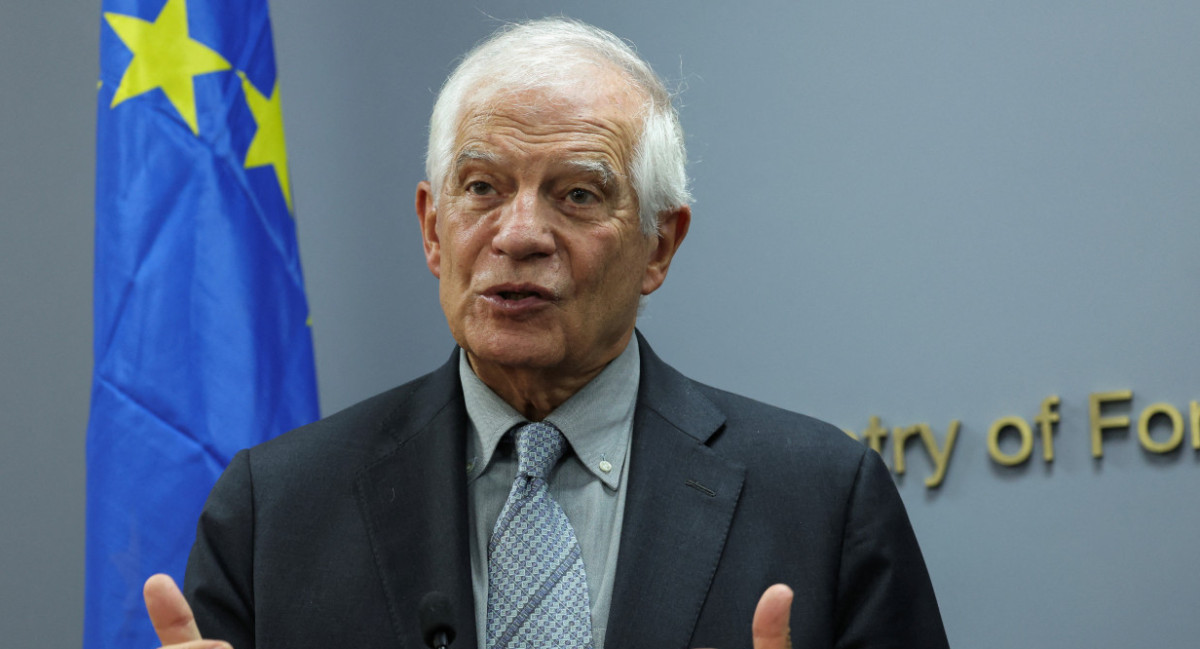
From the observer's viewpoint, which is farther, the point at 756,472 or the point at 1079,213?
the point at 1079,213

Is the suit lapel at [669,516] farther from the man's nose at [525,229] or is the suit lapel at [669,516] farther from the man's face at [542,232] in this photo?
the man's nose at [525,229]

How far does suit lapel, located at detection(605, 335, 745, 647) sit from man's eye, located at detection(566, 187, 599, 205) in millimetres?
273

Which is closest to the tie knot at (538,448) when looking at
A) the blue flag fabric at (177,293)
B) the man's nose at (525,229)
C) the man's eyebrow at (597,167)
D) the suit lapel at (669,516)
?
the suit lapel at (669,516)

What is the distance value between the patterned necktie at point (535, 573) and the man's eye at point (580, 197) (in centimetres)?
35

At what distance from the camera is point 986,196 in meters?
2.81

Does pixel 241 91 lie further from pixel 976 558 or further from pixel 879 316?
pixel 976 558

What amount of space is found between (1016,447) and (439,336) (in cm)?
172

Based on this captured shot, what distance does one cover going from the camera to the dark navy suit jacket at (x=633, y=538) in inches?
65.0

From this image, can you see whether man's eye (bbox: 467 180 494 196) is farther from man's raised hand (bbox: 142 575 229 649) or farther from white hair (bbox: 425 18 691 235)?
man's raised hand (bbox: 142 575 229 649)

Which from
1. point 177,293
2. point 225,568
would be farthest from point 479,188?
point 177,293

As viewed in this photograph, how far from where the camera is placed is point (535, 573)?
1646 mm

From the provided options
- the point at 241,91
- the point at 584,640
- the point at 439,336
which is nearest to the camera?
the point at 584,640

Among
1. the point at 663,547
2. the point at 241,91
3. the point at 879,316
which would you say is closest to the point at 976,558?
the point at 879,316

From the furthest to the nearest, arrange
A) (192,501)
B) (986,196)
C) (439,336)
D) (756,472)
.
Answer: (439,336), (986,196), (192,501), (756,472)
